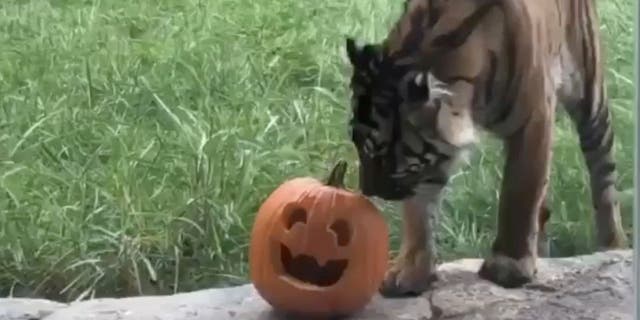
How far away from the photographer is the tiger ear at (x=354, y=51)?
1.38 metres

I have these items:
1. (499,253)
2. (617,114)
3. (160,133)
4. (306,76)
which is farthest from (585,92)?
(160,133)

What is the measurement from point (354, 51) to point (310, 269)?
23cm

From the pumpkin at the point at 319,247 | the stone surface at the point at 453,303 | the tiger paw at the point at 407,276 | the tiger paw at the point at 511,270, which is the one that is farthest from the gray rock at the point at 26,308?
the tiger paw at the point at 511,270

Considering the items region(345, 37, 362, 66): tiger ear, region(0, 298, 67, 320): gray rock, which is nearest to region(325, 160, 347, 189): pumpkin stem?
region(345, 37, 362, 66): tiger ear

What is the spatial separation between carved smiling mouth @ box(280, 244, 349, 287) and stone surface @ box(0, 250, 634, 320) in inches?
2.0

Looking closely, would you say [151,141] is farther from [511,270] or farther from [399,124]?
[511,270]

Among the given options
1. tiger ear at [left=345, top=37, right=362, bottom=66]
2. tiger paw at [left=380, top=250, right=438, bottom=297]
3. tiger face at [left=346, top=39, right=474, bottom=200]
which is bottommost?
tiger paw at [left=380, top=250, right=438, bottom=297]

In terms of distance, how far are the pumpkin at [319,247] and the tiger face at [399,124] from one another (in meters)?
0.03

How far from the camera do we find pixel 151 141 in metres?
1.46

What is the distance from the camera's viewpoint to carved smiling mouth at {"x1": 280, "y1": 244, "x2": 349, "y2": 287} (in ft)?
4.61

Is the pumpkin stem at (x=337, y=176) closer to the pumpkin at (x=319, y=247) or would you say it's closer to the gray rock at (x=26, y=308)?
the pumpkin at (x=319, y=247)

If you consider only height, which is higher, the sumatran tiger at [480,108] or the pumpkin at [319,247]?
the sumatran tiger at [480,108]

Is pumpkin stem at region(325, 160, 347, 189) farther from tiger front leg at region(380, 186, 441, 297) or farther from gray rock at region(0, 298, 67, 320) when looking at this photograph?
gray rock at region(0, 298, 67, 320)

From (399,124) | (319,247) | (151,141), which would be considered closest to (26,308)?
(151,141)
